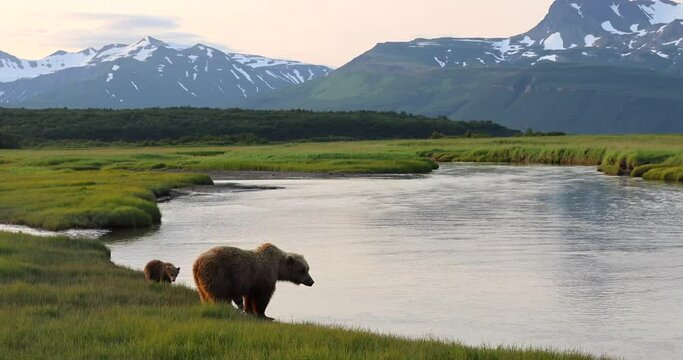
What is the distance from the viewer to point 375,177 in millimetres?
76188

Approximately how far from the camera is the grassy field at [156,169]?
39.2m

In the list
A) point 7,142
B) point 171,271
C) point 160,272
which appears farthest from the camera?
point 7,142

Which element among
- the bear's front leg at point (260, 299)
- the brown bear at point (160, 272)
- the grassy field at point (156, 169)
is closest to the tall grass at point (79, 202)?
the grassy field at point (156, 169)

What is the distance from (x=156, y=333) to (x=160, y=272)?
9.09 meters

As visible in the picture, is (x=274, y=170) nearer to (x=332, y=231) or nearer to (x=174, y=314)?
(x=332, y=231)

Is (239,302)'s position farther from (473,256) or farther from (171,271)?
(473,256)

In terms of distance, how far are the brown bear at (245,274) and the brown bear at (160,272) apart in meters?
4.32

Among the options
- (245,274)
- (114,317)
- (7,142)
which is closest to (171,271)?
(245,274)

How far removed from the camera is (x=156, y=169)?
85188 millimetres

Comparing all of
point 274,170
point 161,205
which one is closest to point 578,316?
point 161,205

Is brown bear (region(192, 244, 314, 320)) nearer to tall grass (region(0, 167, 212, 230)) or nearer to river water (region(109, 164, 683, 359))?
river water (region(109, 164, 683, 359))

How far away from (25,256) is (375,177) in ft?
177

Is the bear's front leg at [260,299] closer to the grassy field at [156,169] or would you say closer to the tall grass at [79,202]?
the tall grass at [79,202]

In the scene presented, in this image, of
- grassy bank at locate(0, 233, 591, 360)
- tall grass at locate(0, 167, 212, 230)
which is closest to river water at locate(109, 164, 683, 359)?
tall grass at locate(0, 167, 212, 230)
